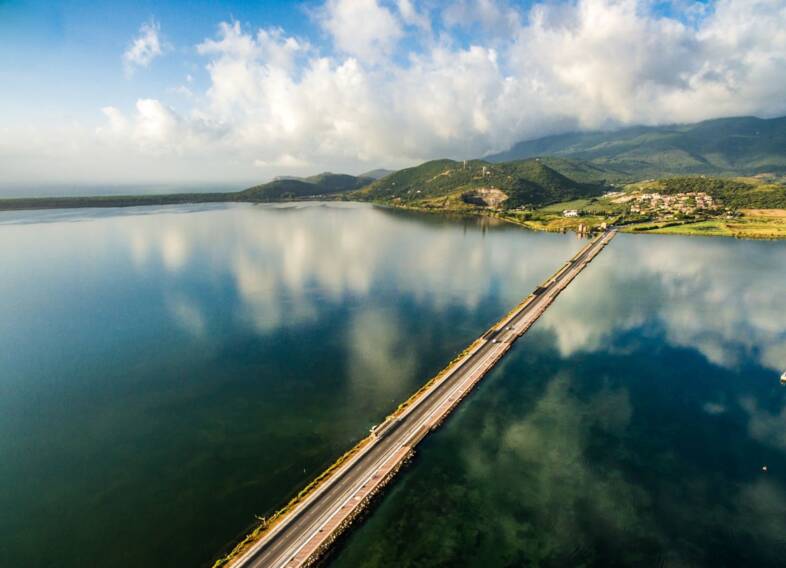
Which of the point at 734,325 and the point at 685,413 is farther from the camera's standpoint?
the point at 734,325

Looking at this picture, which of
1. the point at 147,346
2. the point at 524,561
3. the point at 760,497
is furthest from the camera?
the point at 147,346

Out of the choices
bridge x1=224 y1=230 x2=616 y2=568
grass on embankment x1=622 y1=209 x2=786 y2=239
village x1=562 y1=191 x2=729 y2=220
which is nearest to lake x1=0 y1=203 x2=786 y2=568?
bridge x1=224 y1=230 x2=616 y2=568

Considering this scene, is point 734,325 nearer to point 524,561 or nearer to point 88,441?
point 524,561

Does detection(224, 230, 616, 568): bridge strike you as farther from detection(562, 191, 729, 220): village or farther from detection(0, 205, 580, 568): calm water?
detection(562, 191, 729, 220): village

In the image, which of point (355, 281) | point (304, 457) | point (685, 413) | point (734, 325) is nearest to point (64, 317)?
point (355, 281)

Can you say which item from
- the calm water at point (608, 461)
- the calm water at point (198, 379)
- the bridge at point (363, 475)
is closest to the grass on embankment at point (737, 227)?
the calm water at point (198, 379)

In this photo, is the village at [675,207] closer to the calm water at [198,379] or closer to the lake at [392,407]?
the lake at [392,407]

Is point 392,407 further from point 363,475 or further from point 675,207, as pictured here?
point 675,207
